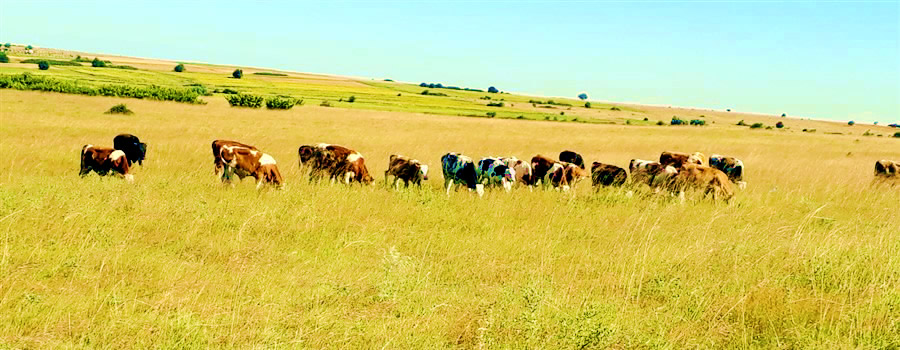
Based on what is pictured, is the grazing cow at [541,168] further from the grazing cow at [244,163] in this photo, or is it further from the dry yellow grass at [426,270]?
the grazing cow at [244,163]

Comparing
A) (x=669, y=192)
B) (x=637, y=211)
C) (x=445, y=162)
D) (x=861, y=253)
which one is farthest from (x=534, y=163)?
(x=861, y=253)

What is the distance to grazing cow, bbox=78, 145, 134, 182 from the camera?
14148 millimetres

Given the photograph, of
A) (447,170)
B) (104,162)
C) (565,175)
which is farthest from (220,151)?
(565,175)

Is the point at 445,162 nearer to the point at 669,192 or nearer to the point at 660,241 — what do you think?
the point at 669,192

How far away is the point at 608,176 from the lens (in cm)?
1542

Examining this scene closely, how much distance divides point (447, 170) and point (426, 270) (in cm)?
862

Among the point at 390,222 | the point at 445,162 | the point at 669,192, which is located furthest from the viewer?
the point at 445,162

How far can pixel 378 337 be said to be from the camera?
5008mm

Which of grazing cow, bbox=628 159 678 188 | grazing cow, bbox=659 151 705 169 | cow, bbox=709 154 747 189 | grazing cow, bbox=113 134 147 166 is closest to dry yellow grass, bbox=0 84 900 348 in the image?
grazing cow, bbox=628 159 678 188

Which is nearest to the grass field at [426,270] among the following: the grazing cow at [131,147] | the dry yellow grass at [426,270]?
the dry yellow grass at [426,270]

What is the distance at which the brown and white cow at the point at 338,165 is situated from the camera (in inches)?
595

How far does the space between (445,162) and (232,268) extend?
368 inches

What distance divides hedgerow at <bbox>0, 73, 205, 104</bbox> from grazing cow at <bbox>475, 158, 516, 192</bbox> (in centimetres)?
4277

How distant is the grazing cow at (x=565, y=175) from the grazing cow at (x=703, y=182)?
2286mm
